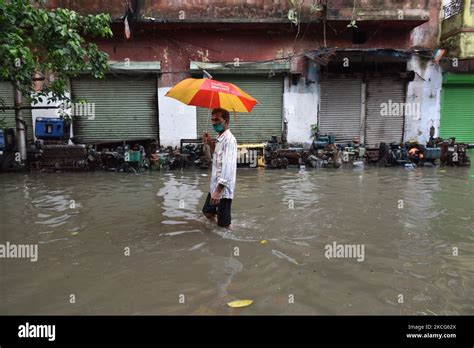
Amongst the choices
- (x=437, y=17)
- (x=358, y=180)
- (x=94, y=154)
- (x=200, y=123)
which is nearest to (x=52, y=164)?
(x=94, y=154)

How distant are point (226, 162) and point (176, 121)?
10472 millimetres

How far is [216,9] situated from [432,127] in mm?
9834

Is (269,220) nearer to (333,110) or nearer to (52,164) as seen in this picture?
(52,164)

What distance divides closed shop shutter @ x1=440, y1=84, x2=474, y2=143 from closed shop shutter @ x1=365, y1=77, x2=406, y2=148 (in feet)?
5.93

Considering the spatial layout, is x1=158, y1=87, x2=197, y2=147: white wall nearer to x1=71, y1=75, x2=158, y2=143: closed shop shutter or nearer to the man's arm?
x1=71, y1=75, x2=158, y2=143: closed shop shutter

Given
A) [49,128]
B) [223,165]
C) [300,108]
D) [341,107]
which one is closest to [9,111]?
[49,128]

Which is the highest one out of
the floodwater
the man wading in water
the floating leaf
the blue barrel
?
the blue barrel

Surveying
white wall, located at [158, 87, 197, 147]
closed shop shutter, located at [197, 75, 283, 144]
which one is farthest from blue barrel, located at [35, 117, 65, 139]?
closed shop shutter, located at [197, 75, 283, 144]

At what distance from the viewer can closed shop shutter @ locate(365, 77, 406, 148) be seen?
15977mm

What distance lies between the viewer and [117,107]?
15.2 meters

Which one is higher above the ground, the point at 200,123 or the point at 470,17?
the point at 470,17

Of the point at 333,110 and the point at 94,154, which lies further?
the point at 333,110

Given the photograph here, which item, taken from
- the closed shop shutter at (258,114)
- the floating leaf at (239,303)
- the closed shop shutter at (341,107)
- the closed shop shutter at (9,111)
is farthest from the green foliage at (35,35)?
the closed shop shutter at (341,107)

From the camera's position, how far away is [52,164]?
12.0m
